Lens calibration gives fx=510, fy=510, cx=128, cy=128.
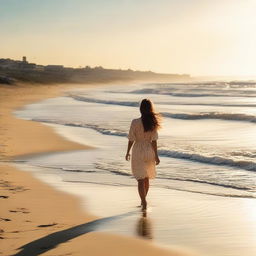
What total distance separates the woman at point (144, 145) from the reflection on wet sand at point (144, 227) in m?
0.61

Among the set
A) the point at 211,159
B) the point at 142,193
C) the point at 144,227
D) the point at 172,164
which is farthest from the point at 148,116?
the point at 211,159

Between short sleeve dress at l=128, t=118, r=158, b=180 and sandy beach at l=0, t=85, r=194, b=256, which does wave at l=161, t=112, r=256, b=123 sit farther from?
short sleeve dress at l=128, t=118, r=158, b=180

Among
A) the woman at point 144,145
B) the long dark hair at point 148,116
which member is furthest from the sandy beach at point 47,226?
the long dark hair at point 148,116

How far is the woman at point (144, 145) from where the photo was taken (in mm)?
7691

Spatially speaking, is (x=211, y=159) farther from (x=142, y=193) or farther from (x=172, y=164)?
(x=142, y=193)

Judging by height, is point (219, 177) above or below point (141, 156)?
below

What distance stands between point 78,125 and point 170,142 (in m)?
7.81

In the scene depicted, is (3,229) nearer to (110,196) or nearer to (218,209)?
(110,196)

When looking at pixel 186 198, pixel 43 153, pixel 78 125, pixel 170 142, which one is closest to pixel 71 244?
pixel 186 198

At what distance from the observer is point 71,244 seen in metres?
5.80

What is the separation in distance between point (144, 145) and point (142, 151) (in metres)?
0.10

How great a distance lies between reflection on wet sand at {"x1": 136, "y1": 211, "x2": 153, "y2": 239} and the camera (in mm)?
6242

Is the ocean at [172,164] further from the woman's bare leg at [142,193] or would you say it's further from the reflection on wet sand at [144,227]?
the woman's bare leg at [142,193]

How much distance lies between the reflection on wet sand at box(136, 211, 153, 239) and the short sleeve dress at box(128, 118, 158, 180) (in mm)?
756
